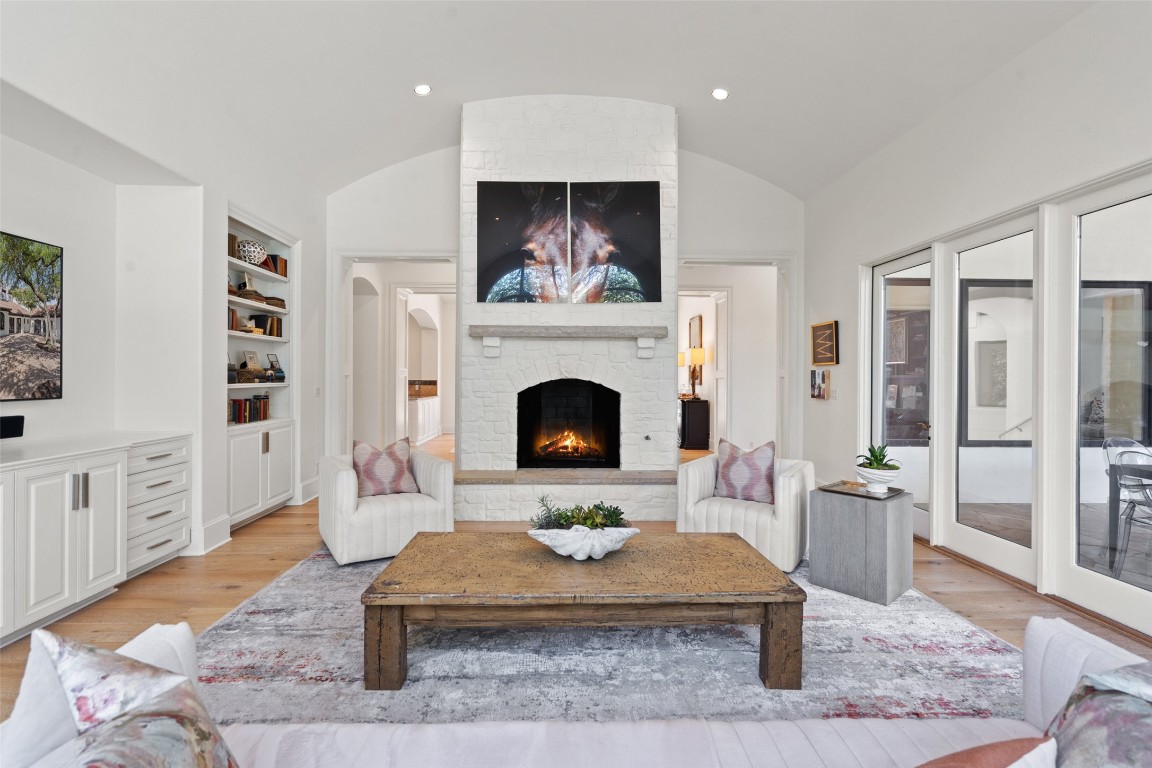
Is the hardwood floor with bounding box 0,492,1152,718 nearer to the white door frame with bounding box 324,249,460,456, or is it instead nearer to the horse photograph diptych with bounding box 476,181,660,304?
the white door frame with bounding box 324,249,460,456

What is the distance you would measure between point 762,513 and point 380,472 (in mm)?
2386

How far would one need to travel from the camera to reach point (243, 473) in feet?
15.0

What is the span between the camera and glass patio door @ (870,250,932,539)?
4.39 m

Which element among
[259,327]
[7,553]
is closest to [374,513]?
[7,553]

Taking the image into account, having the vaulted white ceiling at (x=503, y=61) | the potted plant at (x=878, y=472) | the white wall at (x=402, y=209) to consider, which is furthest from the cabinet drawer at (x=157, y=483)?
the potted plant at (x=878, y=472)

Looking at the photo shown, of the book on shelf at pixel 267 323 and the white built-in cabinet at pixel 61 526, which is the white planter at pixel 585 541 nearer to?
the white built-in cabinet at pixel 61 526

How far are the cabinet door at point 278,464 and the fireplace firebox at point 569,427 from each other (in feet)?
6.75

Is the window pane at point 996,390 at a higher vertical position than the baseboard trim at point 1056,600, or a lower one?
higher

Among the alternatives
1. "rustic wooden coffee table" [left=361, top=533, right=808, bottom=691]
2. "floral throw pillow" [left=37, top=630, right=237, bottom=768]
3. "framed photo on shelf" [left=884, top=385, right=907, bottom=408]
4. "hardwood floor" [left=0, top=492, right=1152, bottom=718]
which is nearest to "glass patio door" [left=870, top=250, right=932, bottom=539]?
"framed photo on shelf" [left=884, top=385, right=907, bottom=408]

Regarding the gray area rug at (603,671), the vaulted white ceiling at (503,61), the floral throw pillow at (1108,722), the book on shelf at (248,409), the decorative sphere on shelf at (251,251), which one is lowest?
the gray area rug at (603,671)

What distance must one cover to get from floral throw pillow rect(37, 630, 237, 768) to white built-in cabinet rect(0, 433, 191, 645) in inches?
89.6

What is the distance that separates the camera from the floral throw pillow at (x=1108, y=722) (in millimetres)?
834

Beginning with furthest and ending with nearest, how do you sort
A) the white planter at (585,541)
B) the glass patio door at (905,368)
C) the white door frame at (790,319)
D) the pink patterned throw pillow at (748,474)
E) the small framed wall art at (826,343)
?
1. the white door frame at (790,319)
2. the small framed wall art at (826,343)
3. the glass patio door at (905,368)
4. the pink patterned throw pillow at (748,474)
5. the white planter at (585,541)

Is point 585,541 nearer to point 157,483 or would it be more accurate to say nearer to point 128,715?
point 128,715
